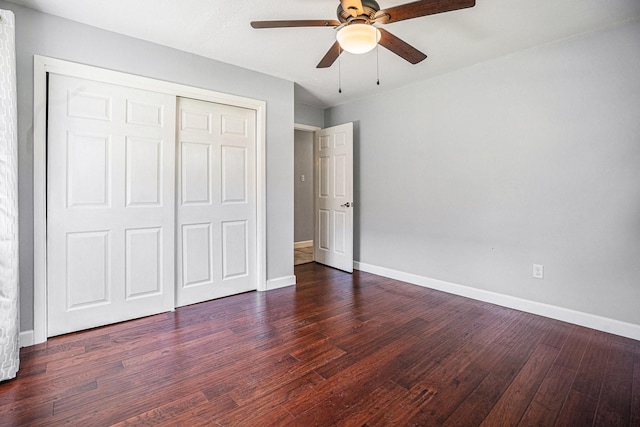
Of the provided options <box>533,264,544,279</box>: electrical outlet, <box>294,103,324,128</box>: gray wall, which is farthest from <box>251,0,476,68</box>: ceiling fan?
<box>294,103,324,128</box>: gray wall

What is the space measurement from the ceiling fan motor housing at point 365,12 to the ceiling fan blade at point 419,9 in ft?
0.11

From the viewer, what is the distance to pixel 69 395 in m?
1.70

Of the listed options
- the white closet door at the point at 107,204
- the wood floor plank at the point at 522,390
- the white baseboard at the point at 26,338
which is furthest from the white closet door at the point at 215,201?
the wood floor plank at the point at 522,390

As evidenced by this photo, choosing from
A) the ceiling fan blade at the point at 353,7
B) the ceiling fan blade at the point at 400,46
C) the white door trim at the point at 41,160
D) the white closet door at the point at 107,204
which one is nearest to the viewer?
the ceiling fan blade at the point at 353,7

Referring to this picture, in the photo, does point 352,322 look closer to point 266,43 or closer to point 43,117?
point 266,43

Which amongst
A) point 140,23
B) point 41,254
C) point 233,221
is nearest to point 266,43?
point 140,23

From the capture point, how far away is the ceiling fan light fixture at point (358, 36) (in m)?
1.75

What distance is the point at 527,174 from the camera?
2.86 metres

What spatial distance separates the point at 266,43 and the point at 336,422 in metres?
2.82

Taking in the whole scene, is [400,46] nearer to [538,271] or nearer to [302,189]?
[538,271]

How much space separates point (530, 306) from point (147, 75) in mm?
4015

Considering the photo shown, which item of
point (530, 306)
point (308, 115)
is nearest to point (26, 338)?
point (308, 115)

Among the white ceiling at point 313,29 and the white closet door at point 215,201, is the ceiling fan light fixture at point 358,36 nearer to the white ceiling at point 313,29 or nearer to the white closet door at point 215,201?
the white ceiling at point 313,29

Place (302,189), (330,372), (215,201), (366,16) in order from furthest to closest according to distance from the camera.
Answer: (302,189)
(215,201)
(330,372)
(366,16)
